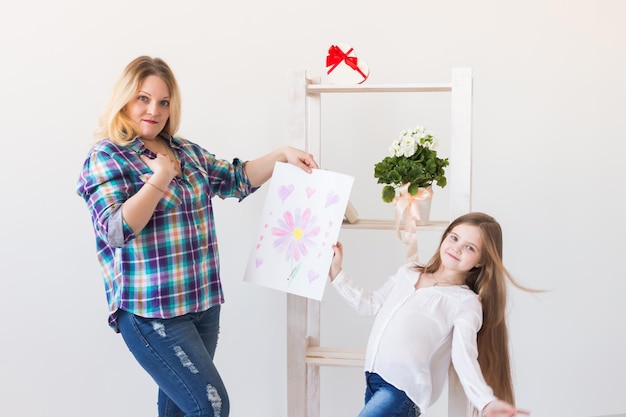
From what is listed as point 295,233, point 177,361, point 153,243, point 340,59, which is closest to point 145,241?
point 153,243

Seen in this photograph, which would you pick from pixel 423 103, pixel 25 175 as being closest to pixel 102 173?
pixel 25 175

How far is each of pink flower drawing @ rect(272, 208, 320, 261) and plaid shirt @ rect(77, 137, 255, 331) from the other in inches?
11.0

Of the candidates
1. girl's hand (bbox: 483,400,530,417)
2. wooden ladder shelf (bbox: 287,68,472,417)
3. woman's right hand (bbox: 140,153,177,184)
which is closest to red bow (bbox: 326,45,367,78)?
wooden ladder shelf (bbox: 287,68,472,417)

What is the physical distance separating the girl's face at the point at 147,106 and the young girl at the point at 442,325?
Answer: 643 millimetres

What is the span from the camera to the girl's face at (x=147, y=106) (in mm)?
1883

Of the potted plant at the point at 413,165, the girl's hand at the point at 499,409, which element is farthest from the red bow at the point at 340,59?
the girl's hand at the point at 499,409

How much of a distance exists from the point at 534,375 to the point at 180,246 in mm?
1683

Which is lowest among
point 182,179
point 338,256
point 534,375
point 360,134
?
point 534,375

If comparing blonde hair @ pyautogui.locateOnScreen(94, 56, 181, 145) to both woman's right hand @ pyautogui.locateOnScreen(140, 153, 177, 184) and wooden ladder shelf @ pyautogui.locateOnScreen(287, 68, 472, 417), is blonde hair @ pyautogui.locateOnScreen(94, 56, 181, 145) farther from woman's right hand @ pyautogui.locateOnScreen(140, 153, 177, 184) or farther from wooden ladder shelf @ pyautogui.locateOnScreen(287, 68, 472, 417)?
wooden ladder shelf @ pyautogui.locateOnScreen(287, 68, 472, 417)

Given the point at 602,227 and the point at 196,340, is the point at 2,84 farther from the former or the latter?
the point at 602,227

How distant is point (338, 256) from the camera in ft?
6.99

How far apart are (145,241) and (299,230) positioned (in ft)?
1.66

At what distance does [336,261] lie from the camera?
7.02ft

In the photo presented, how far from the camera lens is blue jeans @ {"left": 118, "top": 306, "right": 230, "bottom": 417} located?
181 cm
